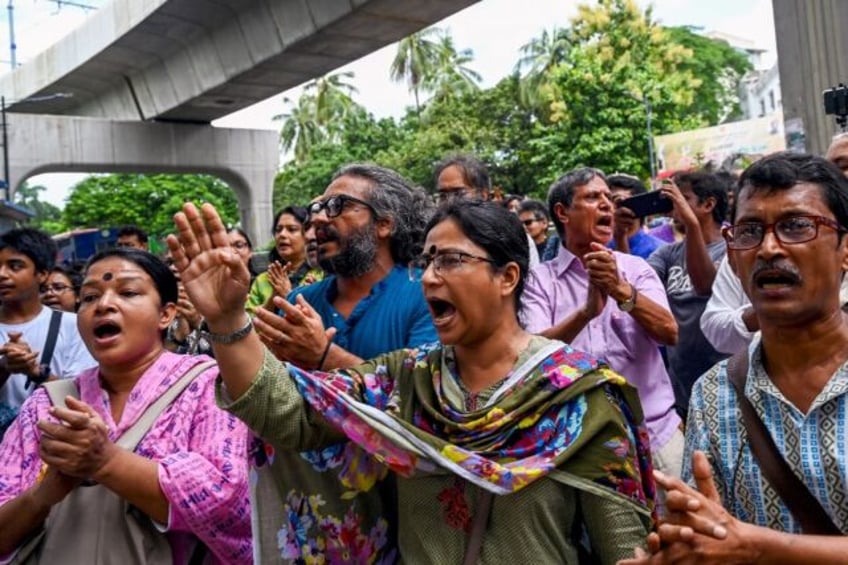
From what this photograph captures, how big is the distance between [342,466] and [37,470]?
3.03 ft

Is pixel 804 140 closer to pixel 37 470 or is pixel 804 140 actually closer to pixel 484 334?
pixel 484 334

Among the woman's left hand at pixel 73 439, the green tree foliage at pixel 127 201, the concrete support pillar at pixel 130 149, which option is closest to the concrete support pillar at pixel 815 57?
the woman's left hand at pixel 73 439

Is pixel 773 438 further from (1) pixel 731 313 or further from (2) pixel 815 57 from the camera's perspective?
(2) pixel 815 57

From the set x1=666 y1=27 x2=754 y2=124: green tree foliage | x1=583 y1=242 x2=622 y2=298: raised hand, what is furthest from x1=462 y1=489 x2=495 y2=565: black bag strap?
x1=666 y1=27 x2=754 y2=124: green tree foliage

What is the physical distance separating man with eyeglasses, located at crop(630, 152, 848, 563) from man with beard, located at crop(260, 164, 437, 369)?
1021 mm

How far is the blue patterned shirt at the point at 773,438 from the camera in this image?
5.46ft

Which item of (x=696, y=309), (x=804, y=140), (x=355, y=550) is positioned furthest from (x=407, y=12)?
(x=355, y=550)

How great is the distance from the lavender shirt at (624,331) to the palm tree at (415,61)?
35.8m

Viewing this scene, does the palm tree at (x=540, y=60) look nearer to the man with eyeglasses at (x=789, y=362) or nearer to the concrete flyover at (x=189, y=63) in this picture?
the concrete flyover at (x=189, y=63)

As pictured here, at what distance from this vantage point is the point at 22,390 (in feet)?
13.2

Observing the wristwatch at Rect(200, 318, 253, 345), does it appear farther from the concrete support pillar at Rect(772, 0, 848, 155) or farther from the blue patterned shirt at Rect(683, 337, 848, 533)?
the concrete support pillar at Rect(772, 0, 848, 155)

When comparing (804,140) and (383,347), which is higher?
(804,140)

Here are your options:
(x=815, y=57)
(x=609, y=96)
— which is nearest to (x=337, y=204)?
(x=815, y=57)

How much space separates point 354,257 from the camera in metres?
2.80
